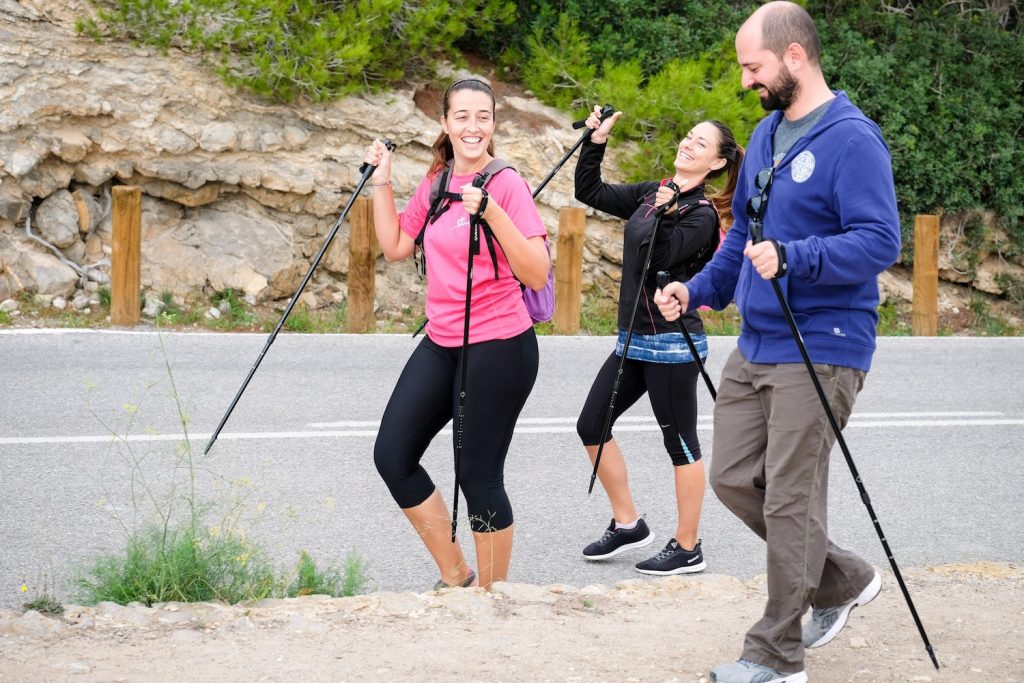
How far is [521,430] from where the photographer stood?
25.5 ft

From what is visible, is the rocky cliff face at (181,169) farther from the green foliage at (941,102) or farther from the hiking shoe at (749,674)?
the hiking shoe at (749,674)

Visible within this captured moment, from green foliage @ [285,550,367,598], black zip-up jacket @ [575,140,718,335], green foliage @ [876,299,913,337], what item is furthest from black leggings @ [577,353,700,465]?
green foliage @ [876,299,913,337]

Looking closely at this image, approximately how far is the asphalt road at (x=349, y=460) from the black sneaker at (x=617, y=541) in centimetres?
6

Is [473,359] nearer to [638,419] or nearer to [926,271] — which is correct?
[638,419]

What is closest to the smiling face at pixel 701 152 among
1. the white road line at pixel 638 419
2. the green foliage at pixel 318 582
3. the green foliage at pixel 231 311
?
the green foliage at pixel 318 582

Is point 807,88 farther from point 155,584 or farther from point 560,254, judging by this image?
point 560,254

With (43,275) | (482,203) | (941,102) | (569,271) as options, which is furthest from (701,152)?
(941,102)

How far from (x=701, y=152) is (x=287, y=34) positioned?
7637mm

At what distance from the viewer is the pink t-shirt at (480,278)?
181 inches

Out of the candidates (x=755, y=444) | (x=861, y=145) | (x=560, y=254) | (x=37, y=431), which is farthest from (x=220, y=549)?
(x=560, y=254)

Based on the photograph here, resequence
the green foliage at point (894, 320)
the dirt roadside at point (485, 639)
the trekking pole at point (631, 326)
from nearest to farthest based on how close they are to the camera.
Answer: the dirt roadside at point (485, 639) → the trekking pole at point (631, 326) → the green foliage at point (894, 320)

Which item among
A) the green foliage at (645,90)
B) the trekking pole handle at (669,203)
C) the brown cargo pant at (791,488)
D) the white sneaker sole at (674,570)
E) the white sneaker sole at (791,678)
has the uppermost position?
the green foliage at (645,90)

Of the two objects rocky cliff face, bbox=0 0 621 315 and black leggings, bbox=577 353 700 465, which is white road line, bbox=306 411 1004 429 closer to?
black leggings, bbox=577 353 700 465

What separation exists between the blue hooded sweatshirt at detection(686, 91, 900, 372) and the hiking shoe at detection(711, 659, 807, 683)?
93 centimetres
